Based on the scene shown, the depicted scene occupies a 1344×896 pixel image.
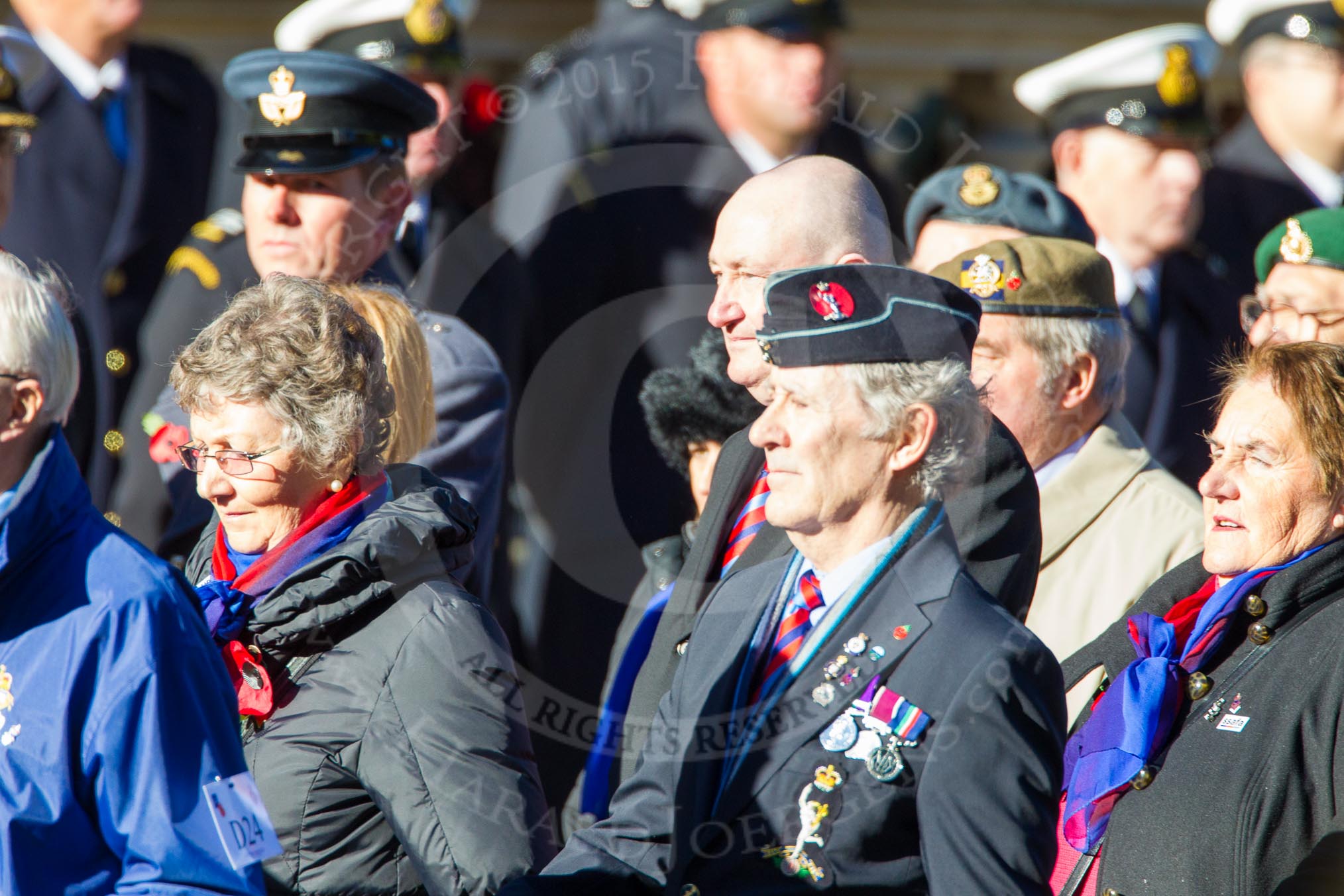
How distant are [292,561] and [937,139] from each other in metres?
5.60

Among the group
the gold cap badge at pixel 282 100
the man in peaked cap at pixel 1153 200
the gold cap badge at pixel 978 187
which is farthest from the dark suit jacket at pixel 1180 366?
the gold cap badge at pixel 282 100

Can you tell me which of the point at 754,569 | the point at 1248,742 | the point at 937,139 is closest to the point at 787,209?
the point at 754,569

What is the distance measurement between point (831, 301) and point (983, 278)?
131cm

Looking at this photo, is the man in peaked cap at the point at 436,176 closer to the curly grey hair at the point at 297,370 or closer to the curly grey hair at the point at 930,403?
the curly grey hair at the point at 297,370

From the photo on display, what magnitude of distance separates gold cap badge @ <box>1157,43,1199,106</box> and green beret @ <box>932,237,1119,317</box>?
1929 mm

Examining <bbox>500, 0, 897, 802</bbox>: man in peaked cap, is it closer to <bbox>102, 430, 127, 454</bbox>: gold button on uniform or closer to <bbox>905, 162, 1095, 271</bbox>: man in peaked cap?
<bbox>905, 162, 1095, 271</bbox>: man in peaked cap

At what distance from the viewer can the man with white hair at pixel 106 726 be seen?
217cm

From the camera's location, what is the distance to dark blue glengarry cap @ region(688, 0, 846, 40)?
4902 millimetres

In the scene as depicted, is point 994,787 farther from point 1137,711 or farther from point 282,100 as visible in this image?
point 282,100

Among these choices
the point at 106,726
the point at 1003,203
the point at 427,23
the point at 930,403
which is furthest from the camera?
the point at 427,23

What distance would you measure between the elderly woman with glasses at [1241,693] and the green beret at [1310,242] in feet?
3.38

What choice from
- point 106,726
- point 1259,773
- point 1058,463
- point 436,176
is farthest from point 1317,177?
point 106,726

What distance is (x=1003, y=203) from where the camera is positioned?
4.31 metres

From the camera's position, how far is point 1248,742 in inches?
109
